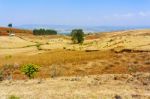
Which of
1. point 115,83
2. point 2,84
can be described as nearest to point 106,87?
point 115,83

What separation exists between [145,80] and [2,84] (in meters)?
6.46

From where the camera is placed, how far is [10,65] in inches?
1593

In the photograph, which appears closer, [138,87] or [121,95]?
[121,95]

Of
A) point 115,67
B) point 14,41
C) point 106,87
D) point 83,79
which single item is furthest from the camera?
point 14,41

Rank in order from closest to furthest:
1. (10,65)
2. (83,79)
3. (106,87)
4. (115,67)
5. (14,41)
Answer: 1. (106,87)
2. (83,79)
3. (115,67)
4. (10,65)
5. (14,41)

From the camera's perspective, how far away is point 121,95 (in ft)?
51.1

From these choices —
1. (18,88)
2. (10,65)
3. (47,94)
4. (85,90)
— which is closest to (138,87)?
(85,90)

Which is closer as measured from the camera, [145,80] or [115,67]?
[145,80]

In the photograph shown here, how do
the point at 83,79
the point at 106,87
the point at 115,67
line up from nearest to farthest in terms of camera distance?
the point at 106,87 → the point at 83,79 → the point at 115,67

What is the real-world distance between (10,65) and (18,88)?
76.6ft

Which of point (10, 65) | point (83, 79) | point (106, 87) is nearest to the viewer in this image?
point (106, 87)

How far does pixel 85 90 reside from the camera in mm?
16359

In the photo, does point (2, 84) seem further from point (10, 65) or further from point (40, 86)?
point (10, 65)

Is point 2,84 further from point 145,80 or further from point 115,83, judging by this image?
point 145,80
